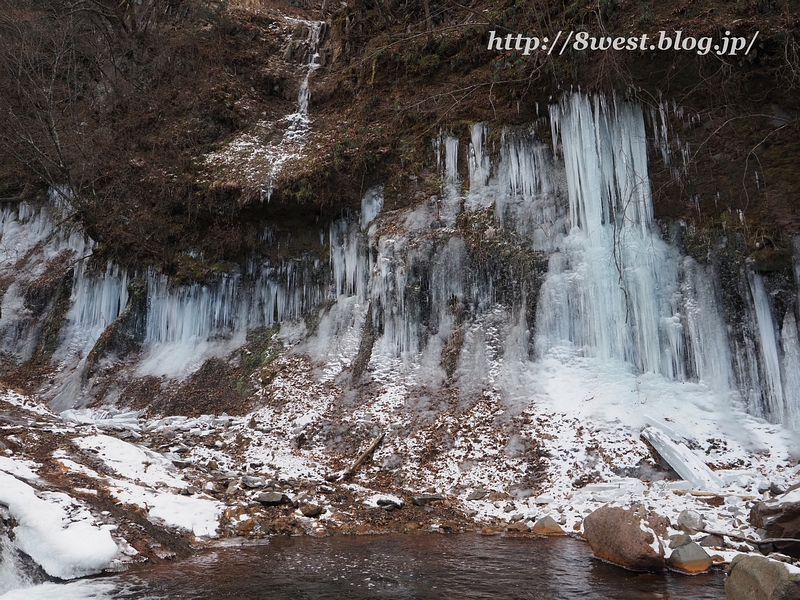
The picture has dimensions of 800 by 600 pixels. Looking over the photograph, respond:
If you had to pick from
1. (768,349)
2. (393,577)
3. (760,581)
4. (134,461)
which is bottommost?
(393,577)

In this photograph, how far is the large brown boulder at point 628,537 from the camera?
491 cm

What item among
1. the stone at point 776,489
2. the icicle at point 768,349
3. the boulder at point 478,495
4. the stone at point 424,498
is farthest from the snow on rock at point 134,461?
the icicle at point 768,349

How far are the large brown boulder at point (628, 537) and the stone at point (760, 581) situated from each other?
84 centimetres

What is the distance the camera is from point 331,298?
13008 millimetres

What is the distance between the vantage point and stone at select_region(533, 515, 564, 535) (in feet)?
21.4

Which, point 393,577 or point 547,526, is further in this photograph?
point 547,526

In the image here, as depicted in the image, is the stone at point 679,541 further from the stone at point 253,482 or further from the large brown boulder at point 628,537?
the stone at point 253,482

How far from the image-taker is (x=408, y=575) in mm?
4875

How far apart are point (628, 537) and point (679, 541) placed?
549 millimetres

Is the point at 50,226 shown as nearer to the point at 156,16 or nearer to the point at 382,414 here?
the point at 156,16

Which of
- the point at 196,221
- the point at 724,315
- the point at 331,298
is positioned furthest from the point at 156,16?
the point at 724,315

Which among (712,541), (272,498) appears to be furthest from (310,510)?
(712,541)

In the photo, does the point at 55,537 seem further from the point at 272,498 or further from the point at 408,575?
the point at 408,575

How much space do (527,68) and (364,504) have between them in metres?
9.66
